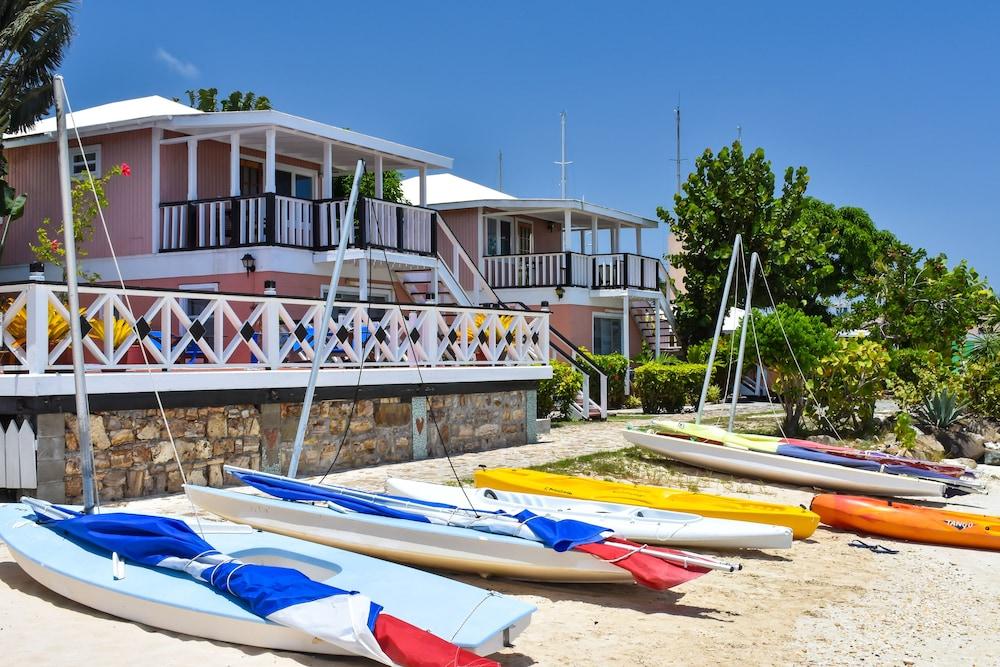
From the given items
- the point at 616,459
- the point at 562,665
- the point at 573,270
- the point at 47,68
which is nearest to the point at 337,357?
the point at 616,459

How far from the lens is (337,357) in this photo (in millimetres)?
13969

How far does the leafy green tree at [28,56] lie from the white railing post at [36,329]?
10715 millimetres

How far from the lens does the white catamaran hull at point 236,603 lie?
5.87m

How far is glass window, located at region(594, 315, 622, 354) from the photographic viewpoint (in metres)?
28.6

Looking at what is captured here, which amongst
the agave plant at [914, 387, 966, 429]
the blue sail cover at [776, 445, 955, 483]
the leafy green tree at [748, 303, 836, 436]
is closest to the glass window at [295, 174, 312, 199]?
the leafy green tree at [748, 303, 836, 436]

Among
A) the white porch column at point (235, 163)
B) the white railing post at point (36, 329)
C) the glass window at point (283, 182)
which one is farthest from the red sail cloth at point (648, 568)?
the glass window at point (283, 182)

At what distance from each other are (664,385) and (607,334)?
218 inches

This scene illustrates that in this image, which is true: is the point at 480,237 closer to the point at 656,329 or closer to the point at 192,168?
the point at 656,329

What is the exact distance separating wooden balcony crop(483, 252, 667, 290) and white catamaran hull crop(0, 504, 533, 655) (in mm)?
20041

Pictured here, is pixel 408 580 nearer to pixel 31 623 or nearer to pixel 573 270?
pixel 31 623

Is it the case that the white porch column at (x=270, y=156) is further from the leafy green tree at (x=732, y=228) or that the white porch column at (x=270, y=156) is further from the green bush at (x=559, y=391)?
the leafy green tree at (x=732, y=228)

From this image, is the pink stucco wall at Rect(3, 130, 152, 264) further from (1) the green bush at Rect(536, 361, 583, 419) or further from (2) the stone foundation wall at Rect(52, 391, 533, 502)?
(1) the green bush at Rect(536, 361, 583, 419)

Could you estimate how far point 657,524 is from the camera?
891cm

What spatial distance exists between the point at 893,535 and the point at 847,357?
290 inches
